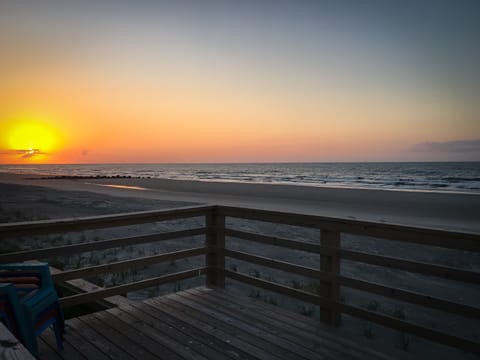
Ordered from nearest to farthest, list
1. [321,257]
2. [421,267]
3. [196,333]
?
[421,267] → [196,333] → [321,257]

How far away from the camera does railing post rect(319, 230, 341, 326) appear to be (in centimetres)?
296

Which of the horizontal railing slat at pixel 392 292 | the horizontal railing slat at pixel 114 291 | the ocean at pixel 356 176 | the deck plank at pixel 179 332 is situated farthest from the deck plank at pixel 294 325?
the ocean at pixel 356 176

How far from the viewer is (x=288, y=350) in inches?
101

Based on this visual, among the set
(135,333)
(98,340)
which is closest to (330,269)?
(135,333)

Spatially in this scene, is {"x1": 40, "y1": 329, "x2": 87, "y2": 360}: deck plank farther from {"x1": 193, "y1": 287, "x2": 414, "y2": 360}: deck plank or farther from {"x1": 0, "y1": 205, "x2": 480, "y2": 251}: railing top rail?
{"x1": 193, "y1": 287, "x2": 414, "y2": 360}: deck plank

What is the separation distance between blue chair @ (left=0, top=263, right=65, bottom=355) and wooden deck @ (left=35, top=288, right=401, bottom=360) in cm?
30

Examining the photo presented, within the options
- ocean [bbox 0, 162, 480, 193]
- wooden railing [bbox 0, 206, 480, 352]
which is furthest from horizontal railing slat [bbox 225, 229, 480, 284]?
ocean [bbox 0, 162, 480, 193]

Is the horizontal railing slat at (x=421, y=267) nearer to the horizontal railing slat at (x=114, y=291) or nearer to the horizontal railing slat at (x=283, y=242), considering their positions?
the horizontal railing slat at (x=283, y=242)

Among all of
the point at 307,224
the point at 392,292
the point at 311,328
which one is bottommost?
the point at 311,328

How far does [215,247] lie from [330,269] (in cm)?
139

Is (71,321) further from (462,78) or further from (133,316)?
(462,78)

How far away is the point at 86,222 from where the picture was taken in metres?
2.95

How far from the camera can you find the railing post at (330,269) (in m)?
2.96

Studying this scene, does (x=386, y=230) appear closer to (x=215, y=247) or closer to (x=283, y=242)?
(x=283, y=242)
